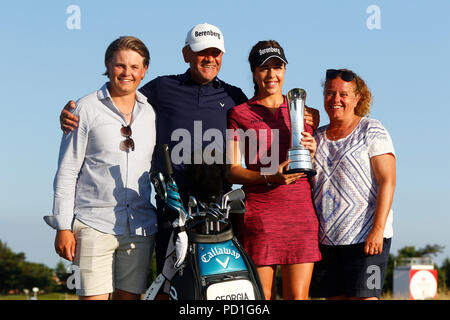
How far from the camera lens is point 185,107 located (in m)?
6.11

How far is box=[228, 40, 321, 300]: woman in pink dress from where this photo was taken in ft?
18.0

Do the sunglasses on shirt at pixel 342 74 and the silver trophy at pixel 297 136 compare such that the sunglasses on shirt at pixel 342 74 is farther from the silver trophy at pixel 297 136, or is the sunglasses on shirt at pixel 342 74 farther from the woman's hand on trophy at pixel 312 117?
the silver trophy at pixel 297 136

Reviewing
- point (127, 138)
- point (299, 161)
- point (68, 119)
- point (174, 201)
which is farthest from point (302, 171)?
point (68, 119)

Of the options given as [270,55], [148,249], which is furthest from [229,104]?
[148,249]

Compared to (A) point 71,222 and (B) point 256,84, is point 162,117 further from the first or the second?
(A) point 71,222

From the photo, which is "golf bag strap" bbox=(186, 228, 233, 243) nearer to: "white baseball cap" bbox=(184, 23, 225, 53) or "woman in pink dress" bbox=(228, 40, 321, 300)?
"woman in pink dress" bbox=(228, 40, 321, 300)

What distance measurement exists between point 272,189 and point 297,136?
1.88ft

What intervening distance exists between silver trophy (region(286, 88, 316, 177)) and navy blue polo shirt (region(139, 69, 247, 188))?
33.7 inches

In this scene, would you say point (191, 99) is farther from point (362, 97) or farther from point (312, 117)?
point (362, 97)

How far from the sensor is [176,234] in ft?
16.3

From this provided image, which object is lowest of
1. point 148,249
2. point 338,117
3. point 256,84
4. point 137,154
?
point 148,249

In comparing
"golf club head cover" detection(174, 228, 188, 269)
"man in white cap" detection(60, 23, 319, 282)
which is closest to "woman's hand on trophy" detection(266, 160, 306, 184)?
"man in white cap" detection(60, 23, 319, 282)
